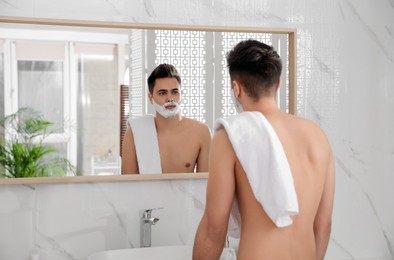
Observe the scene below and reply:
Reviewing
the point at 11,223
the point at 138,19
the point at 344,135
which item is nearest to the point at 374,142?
the point at 344,135

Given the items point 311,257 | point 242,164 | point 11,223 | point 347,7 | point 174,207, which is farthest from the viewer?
point 347,7

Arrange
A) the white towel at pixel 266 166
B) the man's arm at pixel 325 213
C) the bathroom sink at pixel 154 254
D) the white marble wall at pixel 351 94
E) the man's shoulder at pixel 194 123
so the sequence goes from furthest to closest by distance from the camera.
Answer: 1. the white marble wall at pixel 351 94
2. the man's shoulder at pixel 194 123
3. the bathroom sink at pixel 154 254
4. the man's arm at pixel 325 213
5. the white towel at pixel 266 166

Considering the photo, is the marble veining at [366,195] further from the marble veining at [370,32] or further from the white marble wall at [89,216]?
the white marble wall at [89,216]

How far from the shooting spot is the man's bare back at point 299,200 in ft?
5.33

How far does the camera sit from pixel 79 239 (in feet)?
7.36

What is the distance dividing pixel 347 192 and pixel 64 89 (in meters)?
1.38

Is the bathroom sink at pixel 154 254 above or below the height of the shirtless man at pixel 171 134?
below

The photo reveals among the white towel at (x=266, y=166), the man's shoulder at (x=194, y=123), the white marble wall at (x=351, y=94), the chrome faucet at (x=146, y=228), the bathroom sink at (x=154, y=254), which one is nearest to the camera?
the white towel at (x=266, y=166)

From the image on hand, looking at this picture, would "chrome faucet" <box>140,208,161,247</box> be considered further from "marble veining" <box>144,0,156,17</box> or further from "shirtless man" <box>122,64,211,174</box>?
"marble veining" <box>144,0,156,17</box>

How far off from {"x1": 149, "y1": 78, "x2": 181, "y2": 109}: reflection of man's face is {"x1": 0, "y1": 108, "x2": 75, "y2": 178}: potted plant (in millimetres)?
455

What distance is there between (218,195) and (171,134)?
0.76 metres

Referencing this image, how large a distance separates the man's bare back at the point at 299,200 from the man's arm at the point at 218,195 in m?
0.04

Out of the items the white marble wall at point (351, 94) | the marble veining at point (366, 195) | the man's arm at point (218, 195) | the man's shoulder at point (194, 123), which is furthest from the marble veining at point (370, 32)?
the man's arm at point (218, 195)

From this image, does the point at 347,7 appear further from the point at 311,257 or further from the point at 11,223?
the point at 11,223
